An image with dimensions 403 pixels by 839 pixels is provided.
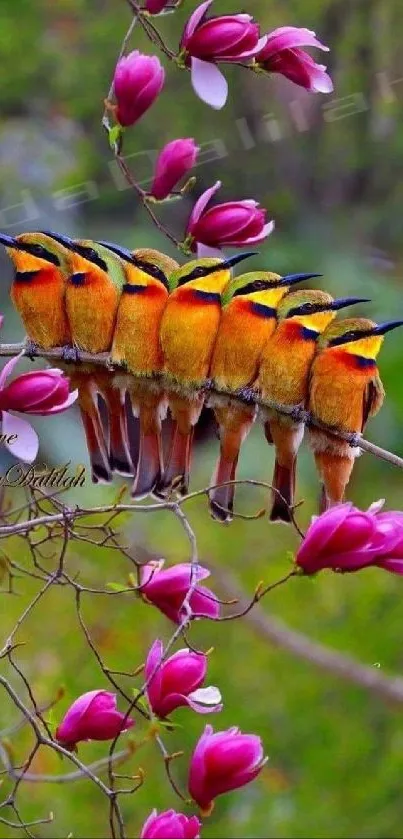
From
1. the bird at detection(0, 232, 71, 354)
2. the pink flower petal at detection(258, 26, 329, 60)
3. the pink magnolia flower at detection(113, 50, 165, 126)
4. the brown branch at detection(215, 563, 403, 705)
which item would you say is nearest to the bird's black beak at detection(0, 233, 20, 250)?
the bird at detection(0, 232, 71, 354)

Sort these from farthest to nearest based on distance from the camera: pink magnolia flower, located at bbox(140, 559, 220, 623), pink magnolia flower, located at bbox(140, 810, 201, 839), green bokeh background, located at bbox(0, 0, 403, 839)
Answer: green bokeh background, located at bbox(0, 0, 403, 839) < pink magnolia flower, located at bbox(140, 559, 220, 623) < pink magnolia flower, located at bbox(140, 810, 201, 839)

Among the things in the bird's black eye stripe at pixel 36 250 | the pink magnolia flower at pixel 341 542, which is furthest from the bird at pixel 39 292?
the pink magnolia flower at pixel 341 542

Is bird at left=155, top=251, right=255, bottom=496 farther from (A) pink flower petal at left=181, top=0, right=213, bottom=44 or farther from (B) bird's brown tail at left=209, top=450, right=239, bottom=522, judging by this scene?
(A) pink flower petal at left=181, top=0, right=213, bottom=44

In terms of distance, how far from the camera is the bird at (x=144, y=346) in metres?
0.83

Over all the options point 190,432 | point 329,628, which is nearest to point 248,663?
point 329,628

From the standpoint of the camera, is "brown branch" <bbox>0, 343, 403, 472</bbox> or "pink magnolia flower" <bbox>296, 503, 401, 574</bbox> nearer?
"pink magnolia flower" <bbox>296, 503, 401, 574</bbox>

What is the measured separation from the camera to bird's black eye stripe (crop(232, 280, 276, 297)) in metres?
0.85

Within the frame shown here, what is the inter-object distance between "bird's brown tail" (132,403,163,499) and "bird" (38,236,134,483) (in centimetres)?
2

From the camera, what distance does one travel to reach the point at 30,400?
0.74 m

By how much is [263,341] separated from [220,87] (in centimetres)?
17

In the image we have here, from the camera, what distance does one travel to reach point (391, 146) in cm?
307

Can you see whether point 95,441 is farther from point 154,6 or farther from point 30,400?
point 154,6

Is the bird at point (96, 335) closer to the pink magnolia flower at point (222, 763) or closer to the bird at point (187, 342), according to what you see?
the bird at point (187, 342)

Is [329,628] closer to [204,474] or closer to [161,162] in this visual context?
[204,474]
